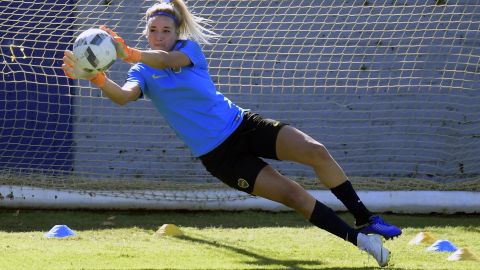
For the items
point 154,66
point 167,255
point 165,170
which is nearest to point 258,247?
point 167,255

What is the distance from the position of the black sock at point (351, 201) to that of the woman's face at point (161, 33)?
3.96 feet

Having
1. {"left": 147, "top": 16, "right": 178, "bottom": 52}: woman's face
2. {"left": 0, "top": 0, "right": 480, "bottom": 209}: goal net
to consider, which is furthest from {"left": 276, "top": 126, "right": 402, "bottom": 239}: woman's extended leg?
{"left": 0, "top": 0, "right": 480, "bottom": 209}: goal net

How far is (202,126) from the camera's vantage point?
4836mm

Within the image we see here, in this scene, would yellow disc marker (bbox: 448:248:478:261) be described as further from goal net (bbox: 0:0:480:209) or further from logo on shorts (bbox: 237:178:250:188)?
goal net (bbox: 0:0:480:209)

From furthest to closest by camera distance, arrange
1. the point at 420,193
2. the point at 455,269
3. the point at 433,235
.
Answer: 1. the point at 420,193
2. the point at 433,235
3. the point at 455,269

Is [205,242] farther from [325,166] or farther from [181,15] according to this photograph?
[181,15]

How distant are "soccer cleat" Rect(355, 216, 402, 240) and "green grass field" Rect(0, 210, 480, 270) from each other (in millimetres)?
186

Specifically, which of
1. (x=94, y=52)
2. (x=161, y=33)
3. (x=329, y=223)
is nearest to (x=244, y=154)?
(x=329, y=223)

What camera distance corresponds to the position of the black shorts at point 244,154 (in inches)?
188

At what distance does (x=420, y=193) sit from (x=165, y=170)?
7.62ft

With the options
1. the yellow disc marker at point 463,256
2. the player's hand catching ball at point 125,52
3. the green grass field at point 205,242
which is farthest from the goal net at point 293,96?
the player's hand catching ball at point 125,52

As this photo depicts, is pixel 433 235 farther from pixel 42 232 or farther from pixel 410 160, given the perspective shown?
pixel 42 232

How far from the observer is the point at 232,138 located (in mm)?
4859

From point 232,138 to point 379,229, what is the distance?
916mm
